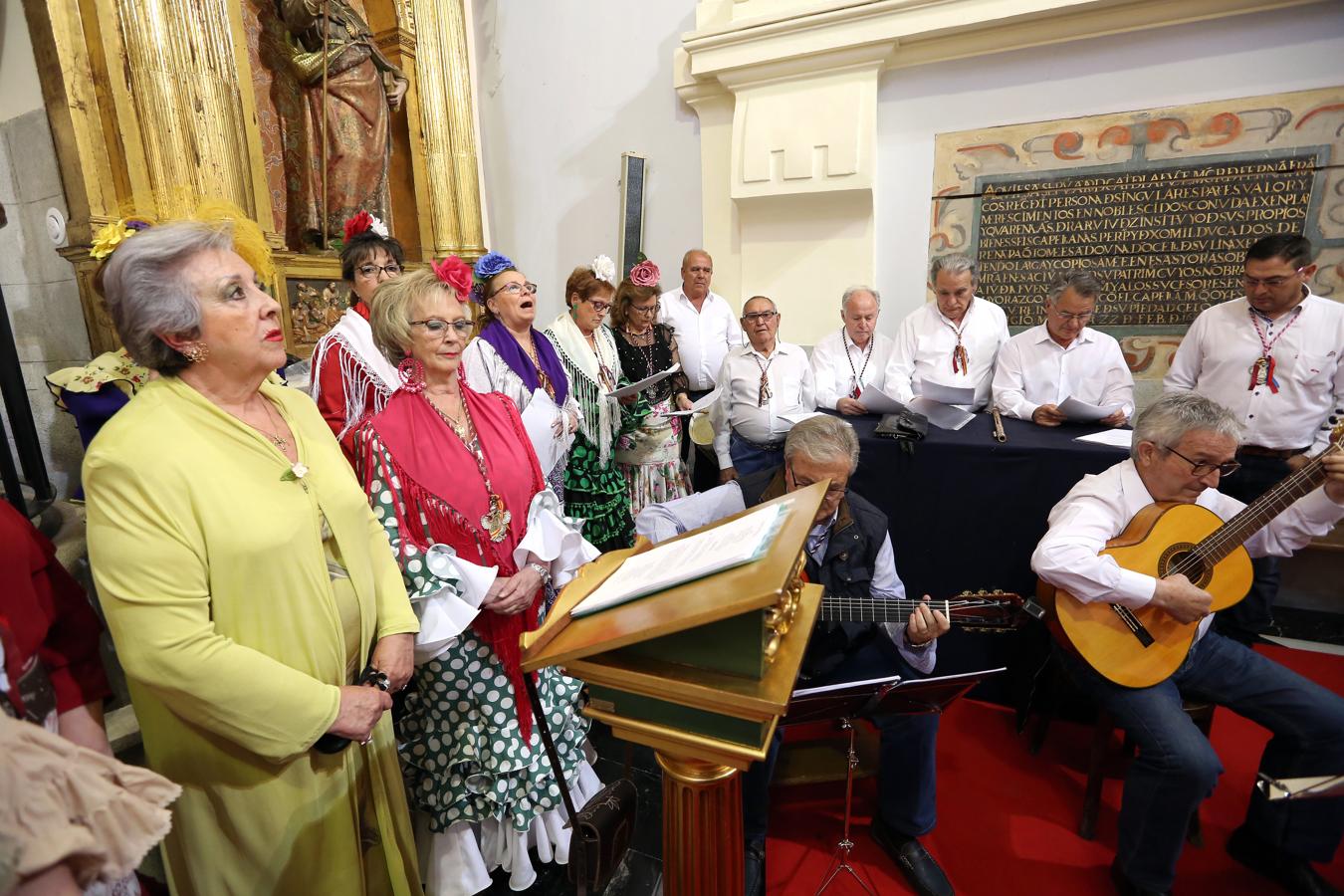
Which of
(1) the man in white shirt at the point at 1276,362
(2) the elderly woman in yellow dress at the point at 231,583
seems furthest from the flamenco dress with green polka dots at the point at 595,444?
(1) the man in white shirt at the point at 1276,362

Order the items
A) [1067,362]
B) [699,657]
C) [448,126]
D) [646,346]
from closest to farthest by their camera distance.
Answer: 1. [699,657]
2. [1067,362]
3. [646,346]
4. [448,126]

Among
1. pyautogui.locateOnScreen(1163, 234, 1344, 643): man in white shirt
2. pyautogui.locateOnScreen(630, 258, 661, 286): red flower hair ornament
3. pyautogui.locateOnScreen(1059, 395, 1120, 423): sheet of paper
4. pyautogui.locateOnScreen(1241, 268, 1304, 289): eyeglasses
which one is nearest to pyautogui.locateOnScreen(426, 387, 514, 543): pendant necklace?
pyautogui.locateOnScreen(630, 258, 661, 286): red flower hair ornament

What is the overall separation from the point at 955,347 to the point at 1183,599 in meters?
2.23

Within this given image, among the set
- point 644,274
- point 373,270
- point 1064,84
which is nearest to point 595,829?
point 373,270

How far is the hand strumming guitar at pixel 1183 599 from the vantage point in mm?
2012

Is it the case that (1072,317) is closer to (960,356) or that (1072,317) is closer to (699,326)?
(960,356)

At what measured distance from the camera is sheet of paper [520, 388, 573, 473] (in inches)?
102

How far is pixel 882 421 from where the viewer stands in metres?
3.14

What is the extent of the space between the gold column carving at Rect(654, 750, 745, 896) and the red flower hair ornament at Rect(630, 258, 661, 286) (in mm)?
3048

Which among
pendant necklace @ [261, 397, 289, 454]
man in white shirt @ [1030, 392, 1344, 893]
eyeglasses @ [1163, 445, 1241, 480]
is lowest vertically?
man in white shirt @ [1030, 392, 1344, 893]

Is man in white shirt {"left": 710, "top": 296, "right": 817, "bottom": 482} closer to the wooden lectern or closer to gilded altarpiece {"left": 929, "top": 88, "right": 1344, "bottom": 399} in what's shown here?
gilded altarpiece {"left": 929, "top": 88, "right": 1344, "bottom": 399}

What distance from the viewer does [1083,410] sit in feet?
10.1

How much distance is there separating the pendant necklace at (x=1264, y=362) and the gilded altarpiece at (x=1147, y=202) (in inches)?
36.9

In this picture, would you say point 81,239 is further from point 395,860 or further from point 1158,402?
point 1158,402
